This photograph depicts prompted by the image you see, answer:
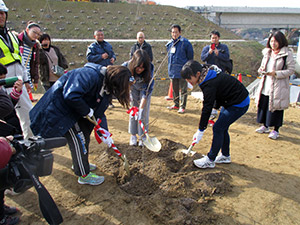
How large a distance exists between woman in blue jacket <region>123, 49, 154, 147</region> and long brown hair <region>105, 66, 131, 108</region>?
30.4 inches

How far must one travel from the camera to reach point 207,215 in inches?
91.6

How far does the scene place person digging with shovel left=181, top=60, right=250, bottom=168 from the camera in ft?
8.64

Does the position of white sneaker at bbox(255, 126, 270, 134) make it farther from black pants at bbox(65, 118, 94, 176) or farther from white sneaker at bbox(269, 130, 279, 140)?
black pants at bbox(65, 118, 94, 176)

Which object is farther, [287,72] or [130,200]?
[287,72]

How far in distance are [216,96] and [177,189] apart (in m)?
1.25

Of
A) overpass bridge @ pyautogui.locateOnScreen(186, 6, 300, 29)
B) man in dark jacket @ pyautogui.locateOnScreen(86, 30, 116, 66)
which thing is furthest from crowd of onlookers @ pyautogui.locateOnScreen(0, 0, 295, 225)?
overpass bridge @ pyautogui.locateOnScreen(186, 6, 300, 29)

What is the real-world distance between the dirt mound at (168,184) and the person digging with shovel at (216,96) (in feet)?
0.92

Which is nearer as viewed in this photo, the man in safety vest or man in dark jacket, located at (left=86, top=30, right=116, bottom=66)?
the man in safety vest

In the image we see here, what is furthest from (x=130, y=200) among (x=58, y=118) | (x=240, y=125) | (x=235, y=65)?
(x=235, y=65)

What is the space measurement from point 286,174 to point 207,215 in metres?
1.54

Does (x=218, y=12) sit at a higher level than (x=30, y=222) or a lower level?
higher

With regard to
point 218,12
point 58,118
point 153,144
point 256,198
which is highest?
point 218,12

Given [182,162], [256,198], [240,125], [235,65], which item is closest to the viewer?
[256,198]

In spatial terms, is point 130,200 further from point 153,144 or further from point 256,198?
point 256,198
